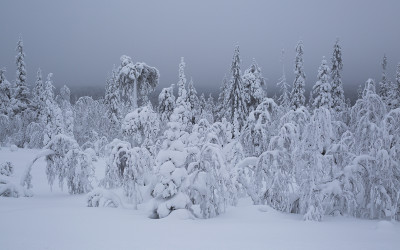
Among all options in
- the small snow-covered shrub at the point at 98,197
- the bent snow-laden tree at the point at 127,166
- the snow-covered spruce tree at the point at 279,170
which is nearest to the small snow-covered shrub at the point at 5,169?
the bent snow-laden tree at the point at 127,166

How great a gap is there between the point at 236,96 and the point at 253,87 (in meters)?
2.94

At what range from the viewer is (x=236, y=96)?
30.7 m

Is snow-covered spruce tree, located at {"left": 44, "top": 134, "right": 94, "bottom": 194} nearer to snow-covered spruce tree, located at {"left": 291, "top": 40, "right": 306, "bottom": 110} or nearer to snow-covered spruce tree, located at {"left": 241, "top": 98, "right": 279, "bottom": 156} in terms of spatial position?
snow-covered spruce tree, located at {"left": 241, "top": 98, "right": 279, "bottom": 156}

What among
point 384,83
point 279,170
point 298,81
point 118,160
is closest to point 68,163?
point 118,160

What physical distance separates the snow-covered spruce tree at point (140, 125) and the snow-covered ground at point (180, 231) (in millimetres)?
4114

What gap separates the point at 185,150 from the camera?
11203mm

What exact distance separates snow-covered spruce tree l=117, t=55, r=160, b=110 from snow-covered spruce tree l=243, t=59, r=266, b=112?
1361cm

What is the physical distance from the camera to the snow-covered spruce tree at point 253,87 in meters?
28.0

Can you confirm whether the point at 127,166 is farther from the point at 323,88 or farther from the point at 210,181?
the point at 323,88

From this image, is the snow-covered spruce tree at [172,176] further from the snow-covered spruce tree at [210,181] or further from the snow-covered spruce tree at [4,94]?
the snow-covered spruce tree at [4,94]

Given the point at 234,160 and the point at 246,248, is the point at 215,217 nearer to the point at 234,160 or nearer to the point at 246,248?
the point at 246,248

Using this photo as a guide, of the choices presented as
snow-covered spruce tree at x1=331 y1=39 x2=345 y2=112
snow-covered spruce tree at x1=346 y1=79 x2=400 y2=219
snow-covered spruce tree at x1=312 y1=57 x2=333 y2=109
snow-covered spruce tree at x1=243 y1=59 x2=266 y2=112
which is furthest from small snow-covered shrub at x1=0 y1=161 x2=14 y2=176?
snow-covered spruce tree at x1=331 y1=39 x2=345 y2=112

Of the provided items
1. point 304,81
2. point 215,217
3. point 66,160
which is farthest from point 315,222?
point 304,81

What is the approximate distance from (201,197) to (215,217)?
3.16 ft
